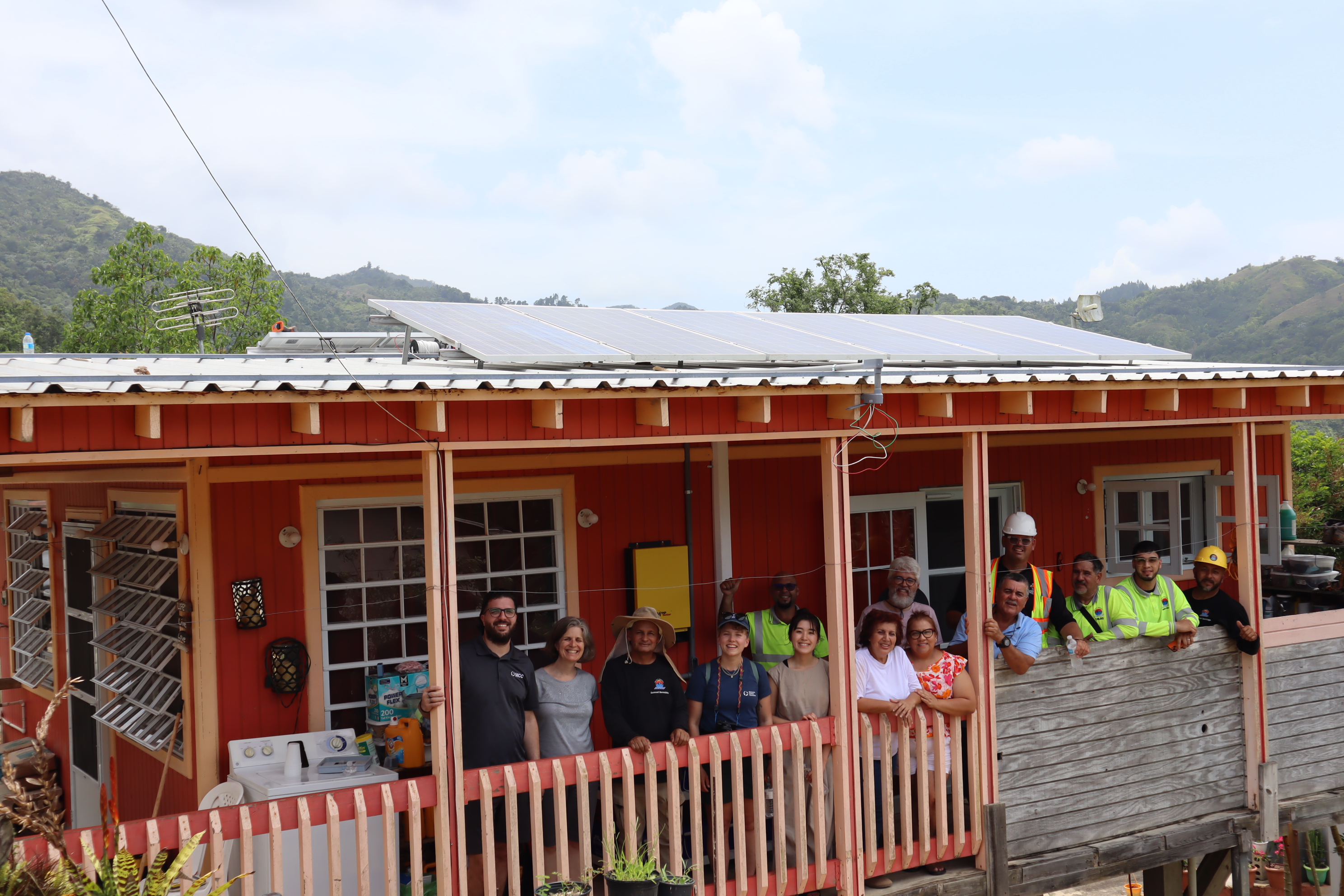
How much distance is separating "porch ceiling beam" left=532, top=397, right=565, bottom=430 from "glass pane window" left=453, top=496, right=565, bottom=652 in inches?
82.3

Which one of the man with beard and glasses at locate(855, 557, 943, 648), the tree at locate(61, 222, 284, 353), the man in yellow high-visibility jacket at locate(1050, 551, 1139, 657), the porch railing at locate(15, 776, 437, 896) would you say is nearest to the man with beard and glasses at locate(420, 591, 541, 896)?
the porch railing at locate(15, 776, 437, 896)

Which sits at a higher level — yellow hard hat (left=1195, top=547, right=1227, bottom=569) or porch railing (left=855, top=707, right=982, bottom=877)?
yellow hard hat (left=1195, top=547, right=1227, bottom=569)

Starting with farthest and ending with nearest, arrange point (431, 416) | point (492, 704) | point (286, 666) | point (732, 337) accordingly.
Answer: point (732, 337)
point (286, 666)
point (492, 704)
point (431, 416)

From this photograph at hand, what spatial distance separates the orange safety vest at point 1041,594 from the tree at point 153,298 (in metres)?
25.6

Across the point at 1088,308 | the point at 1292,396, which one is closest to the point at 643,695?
the point at 1292,396

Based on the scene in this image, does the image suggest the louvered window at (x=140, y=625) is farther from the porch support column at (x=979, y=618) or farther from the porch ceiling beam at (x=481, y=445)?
the porch support column at (x=979, y=618)

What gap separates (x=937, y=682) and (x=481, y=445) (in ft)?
9.51

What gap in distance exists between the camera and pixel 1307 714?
7262 mm

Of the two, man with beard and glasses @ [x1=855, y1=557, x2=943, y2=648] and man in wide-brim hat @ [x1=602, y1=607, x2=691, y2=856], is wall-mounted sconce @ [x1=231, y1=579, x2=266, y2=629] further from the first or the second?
man with beard and glasses @ [x1=855, y1=557, x2=943, y2=648]

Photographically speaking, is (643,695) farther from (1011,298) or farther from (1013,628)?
(1011,298)

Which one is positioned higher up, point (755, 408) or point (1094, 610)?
point (755, 408)

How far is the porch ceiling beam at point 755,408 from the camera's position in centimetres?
534

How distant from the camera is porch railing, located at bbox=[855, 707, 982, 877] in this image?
5.72 meters

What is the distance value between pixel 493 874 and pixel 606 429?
2115 mm
